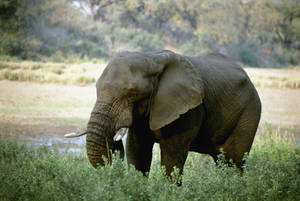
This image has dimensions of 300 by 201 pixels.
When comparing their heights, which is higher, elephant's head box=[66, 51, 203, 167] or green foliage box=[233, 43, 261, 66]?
elephant's head box=[66, 51, 203, 167]

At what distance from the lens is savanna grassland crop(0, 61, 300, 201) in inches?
144

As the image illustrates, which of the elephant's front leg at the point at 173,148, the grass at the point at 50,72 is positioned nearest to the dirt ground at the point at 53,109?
the grass at the point at 50,72

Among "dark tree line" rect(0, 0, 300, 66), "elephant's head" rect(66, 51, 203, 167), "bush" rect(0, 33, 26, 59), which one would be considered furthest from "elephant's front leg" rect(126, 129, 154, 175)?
"dark tree line" rect(0, 0, 300, 66)

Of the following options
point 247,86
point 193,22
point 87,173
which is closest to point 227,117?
point 247,86

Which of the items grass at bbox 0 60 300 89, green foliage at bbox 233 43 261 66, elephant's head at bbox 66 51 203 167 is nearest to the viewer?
elephant's head at bbox 66 51 203 167

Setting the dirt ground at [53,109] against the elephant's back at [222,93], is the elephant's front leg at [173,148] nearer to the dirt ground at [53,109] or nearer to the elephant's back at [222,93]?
the elephant's back at [222,93]

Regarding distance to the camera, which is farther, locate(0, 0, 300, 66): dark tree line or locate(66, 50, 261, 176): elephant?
locate(0, 0, 300, 66): dark tree line

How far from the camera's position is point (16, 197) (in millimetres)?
3959

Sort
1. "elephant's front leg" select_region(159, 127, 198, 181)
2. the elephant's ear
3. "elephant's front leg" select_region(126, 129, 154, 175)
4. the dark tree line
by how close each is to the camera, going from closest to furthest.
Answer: the elephant's ear, "elephant's front leg" select_region(159, 127, 198, 181), "elephant's front leg" select_region(126, 129, 154, 175), the dark tree line

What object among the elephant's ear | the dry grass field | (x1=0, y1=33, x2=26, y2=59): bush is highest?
the elephant's ear

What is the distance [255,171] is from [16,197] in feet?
7.16

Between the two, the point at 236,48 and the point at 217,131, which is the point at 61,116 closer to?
the point at 217,131

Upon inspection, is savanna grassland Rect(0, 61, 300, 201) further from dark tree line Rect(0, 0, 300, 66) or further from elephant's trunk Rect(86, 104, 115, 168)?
dark tree line Rect(0, 0, 300, 66)

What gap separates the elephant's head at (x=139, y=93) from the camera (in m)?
3.78
